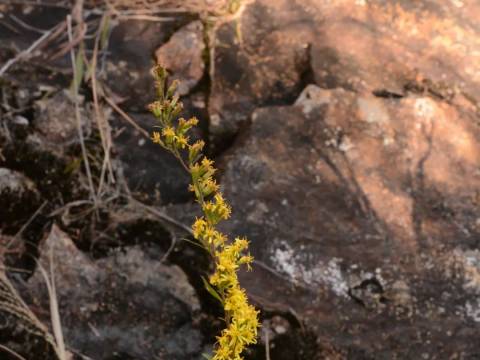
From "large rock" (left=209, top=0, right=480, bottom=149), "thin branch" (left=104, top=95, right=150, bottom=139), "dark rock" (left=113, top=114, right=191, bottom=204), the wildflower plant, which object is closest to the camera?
the wildflower plant

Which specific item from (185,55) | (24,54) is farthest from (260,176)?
(24,54)

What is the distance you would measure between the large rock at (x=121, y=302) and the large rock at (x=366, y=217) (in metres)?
0.21

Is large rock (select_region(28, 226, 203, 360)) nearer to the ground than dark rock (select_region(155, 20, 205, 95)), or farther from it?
nearer to the ground

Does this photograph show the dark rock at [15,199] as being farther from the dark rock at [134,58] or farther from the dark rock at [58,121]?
the dark rock at [134,58]

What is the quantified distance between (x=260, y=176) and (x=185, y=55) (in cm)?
60

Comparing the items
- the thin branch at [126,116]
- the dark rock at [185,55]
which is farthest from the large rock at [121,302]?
the dark rock at [185,55]

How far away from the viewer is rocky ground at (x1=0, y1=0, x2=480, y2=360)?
64.4 inches

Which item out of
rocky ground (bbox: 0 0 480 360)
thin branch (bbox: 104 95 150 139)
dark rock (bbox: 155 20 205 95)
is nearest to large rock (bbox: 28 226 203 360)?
rocky ground (bbox: 0 0 480 360)

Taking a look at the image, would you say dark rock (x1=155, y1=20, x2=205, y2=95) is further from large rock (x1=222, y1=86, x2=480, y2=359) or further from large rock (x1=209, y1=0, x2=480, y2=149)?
large rock (x1=222, y1=86, x2=480, y2=359)

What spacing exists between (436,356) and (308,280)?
379 millimetres

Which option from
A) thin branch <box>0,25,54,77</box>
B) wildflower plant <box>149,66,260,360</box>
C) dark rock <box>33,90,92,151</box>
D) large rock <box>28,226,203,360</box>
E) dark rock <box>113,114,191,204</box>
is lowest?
large rock <box>28,226,203,360</box>

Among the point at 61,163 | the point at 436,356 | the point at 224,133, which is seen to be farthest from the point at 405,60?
the point at 61,163

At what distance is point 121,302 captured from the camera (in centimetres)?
165

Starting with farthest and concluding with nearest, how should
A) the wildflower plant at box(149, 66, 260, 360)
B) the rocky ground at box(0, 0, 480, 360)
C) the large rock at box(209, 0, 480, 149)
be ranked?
1. the large rock at box(209, 0, 480, 149)
2. the rocky ground at box(0, 0, 480, 360)
3. the wildflower plant at box(149, 66, 260, 360)
